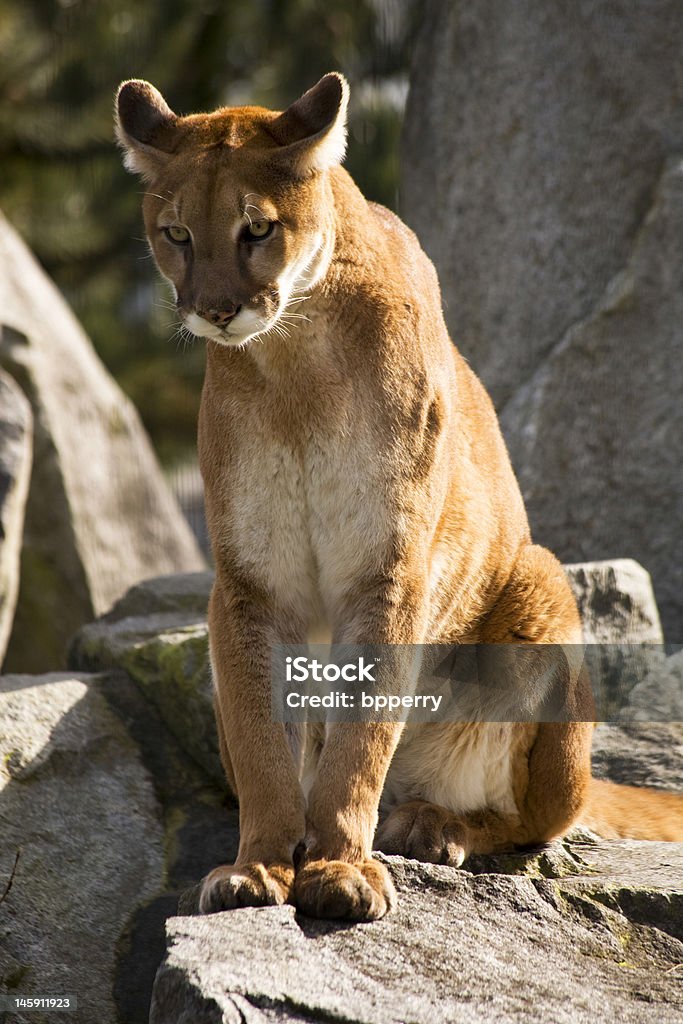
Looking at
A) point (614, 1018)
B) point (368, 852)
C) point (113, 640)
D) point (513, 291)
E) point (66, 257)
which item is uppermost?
A: point (66, 257)

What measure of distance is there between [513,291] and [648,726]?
287cm

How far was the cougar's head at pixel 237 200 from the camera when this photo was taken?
4172 millimetres

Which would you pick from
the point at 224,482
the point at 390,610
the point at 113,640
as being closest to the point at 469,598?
the point at 390,610

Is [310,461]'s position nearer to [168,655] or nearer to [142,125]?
[142,125]

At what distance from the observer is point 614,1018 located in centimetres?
355

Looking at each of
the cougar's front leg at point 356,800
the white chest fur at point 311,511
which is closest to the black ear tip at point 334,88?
the white chest fur at point 311,511

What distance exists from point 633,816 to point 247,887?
1.99 metres

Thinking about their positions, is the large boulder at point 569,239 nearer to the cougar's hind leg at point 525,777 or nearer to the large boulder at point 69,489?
the cougar's hind leg at point 525,777

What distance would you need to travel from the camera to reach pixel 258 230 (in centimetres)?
425

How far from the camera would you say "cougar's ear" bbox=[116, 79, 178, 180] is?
4.61 meters

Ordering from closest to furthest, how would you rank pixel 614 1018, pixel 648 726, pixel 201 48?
pixel 614 1018 < pixel 648 726 < pixel 201 48

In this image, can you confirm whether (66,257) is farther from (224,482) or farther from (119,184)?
(224,482)

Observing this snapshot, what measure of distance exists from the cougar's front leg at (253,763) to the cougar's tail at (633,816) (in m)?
1.49

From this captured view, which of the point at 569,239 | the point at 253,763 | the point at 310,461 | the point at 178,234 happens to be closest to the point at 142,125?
the point at 178,234
